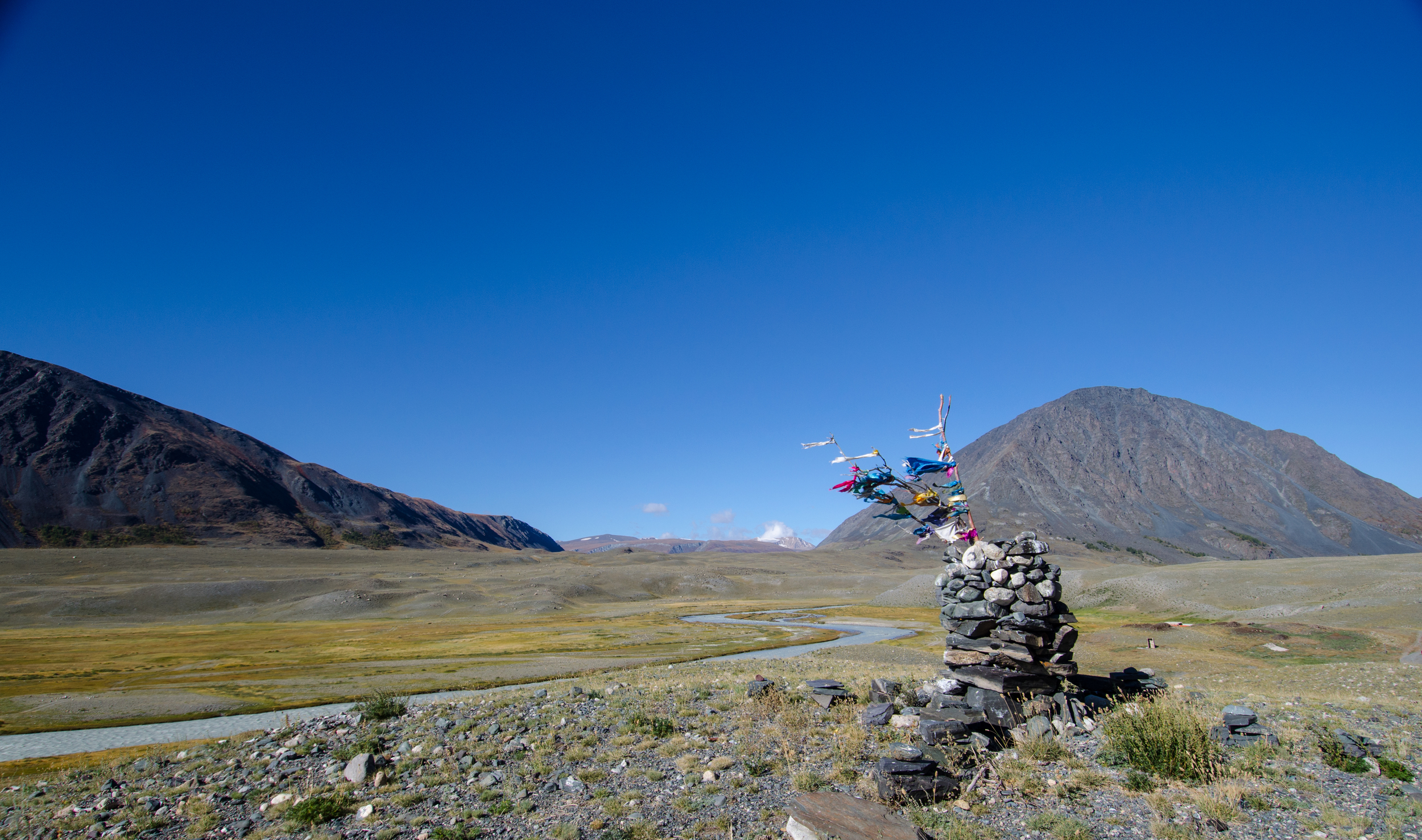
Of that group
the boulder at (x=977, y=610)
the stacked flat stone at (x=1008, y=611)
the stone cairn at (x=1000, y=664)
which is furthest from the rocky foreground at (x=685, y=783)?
the boulder at (x=977, y=610)

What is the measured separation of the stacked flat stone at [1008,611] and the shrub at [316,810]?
1366 cm

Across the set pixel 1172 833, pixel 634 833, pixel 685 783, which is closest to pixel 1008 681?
pixel 1172 833

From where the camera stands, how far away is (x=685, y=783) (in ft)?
41.9

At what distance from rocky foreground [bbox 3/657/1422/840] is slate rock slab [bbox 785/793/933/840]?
0.53 m

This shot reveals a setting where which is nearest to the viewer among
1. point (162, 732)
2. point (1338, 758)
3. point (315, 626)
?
point (1338, 758)

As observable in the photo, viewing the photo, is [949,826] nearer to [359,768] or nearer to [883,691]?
[883,691]

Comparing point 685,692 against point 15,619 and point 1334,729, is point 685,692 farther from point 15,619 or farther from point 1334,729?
point 15,619

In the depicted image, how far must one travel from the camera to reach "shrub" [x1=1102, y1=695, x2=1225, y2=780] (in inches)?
460

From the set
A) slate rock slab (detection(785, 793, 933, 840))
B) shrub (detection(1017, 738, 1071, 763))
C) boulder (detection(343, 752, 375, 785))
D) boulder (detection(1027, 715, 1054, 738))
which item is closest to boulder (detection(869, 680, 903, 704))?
boulder (detection(1027, 715, 1054, 738))

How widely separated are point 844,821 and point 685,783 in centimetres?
402

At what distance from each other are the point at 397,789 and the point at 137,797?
6.02m

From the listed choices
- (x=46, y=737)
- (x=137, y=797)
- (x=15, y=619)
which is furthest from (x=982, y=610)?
(x=15, y=619)

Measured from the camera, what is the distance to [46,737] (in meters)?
26.3

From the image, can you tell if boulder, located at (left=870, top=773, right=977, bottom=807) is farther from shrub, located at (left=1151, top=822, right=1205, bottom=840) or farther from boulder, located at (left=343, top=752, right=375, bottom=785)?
boulder, located at (left=343, top=752, right=375, bottom=785)
